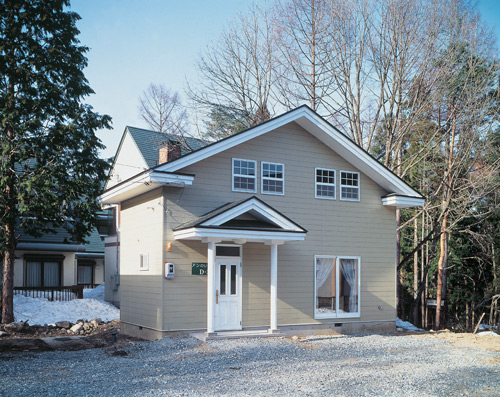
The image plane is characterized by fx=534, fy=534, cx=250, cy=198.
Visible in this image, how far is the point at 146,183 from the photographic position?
46.2 ft

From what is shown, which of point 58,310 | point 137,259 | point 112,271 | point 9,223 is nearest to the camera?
→ point 137,259

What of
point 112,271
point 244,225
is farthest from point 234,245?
point 112,271

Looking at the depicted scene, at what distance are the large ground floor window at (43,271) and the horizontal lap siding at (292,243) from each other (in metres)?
13.2

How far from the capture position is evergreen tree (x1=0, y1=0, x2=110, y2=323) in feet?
58.8

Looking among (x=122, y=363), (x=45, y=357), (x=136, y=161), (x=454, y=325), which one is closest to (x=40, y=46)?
(x=136, y=161)

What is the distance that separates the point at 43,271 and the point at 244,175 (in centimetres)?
1413

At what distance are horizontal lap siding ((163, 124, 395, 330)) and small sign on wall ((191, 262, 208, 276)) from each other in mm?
100

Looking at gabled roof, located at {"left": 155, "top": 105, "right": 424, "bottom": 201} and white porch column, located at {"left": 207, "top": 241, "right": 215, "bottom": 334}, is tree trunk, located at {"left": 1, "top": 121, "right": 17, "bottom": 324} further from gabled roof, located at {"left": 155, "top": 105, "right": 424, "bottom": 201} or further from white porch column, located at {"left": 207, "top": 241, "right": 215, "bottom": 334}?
white porch column, located at {"left": 207, "top": 241, "right": 215, "bottom": 334}

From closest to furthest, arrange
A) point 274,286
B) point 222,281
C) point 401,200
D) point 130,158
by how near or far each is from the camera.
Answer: point 274,286 → point 222,281 → point 401,200 → point 130,158

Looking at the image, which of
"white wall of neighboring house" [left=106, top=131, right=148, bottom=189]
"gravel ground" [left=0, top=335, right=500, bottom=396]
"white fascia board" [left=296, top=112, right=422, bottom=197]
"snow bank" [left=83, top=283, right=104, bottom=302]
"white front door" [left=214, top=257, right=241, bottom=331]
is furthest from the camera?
"snow bank" [left=83, top=283, right=104, bottom=302]

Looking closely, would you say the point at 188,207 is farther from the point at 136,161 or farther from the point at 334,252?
the point at 136,161

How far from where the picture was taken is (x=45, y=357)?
12508 mm

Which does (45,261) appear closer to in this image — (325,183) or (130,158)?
(130,158)

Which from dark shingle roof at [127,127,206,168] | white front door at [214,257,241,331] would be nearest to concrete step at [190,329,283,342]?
white front door at [214,257,241,331]
